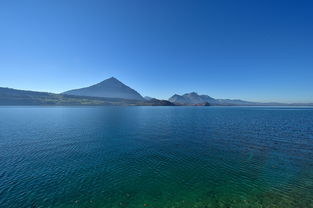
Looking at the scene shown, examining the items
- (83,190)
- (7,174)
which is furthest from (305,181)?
(7,174)

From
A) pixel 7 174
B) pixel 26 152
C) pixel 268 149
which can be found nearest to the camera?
pixel 7 174

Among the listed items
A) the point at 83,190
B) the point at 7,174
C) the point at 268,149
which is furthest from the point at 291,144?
the point at 7,174

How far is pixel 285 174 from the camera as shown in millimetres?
19594

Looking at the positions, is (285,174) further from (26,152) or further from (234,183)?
(26,152)

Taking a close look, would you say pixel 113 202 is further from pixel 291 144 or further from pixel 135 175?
pixel 291 144

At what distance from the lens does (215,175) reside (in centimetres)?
1936

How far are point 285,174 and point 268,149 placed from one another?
1239 cm

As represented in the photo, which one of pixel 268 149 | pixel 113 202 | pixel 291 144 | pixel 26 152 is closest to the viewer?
pixel 113 202

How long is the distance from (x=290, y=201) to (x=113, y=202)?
59.8ft

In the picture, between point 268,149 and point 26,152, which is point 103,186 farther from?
point 268,149

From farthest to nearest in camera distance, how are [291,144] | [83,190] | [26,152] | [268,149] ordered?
[291,144], [268,149], [26,152], [83,190]

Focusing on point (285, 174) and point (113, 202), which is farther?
point (285, 174)

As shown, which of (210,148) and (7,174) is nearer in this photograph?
(7,174)

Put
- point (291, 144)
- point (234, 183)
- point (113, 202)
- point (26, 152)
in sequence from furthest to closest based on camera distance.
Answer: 1. point (291, 144)
2. point (26, 152)
3. point (234, 183)
4. point (113, 202)
